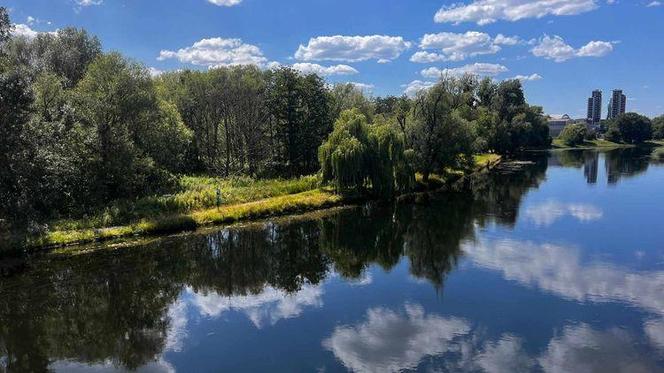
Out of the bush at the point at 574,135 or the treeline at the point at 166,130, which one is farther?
the bush at the point at 574,135

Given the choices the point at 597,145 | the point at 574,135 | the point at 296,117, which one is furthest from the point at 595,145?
the point at 296,117

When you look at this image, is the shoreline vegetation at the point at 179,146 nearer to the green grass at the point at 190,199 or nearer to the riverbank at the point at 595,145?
the green grass at the point at 190,199

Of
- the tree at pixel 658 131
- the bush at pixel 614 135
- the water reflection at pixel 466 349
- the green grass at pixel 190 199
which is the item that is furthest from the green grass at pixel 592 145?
the water reflection at pixel 466 349

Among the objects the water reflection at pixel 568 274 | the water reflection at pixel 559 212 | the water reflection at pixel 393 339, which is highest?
the water reflection at pixel 559 212

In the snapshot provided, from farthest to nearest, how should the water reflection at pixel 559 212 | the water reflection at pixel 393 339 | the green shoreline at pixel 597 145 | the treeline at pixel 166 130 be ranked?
1. the green shoreline at pixel 597 145
2. the water reflection at pixel 559 212
3. the treeline at pixel 166 130
4. the water reflection at pixel 393 339

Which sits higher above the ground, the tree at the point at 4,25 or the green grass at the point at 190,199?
the tree at the point at 4,25

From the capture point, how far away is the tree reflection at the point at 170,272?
1684 centimetres

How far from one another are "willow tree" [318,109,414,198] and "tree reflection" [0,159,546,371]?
180 inches

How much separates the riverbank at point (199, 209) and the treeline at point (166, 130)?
73.3 inches

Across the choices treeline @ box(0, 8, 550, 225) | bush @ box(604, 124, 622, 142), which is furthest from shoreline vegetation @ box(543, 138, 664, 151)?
treeline @ box(0, 8, 550, 225)

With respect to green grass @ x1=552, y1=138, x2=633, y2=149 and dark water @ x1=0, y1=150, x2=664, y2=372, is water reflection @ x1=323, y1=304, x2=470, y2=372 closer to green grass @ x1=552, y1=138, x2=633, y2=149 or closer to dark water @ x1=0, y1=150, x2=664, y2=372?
dark water @ x1=0, y1=150, x2=664, y2=372

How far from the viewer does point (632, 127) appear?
494 feet

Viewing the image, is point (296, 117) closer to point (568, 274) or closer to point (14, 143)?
point (14, 143)

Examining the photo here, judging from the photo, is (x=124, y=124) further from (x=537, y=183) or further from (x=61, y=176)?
(x=537, y=183)
